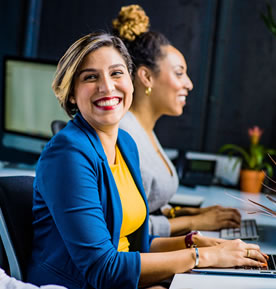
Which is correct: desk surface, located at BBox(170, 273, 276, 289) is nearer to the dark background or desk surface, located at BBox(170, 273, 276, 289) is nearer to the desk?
the desk

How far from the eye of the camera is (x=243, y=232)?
70.6 inches

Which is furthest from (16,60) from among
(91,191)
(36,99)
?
(91,191)

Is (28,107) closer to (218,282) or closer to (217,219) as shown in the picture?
(217,219)

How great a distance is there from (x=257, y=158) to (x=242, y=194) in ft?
0.84

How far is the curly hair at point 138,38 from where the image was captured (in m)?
2.09

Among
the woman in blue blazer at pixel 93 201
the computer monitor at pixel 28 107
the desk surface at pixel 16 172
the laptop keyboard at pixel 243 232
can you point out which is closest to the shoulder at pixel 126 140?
the woman in blue blazer at pixel 93 201

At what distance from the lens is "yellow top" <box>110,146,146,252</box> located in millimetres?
1462

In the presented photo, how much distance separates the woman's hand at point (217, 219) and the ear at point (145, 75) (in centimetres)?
64

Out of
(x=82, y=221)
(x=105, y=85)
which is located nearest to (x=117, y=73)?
(x=105, y=85)

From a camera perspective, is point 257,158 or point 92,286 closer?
point 92,286

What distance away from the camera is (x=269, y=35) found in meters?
2.93

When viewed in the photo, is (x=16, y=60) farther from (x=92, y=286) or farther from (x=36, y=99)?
(x=92, y=286)

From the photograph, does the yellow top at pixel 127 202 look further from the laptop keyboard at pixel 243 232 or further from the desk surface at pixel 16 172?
the desk surface at pixel 16 172

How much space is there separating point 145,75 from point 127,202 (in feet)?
2.71
